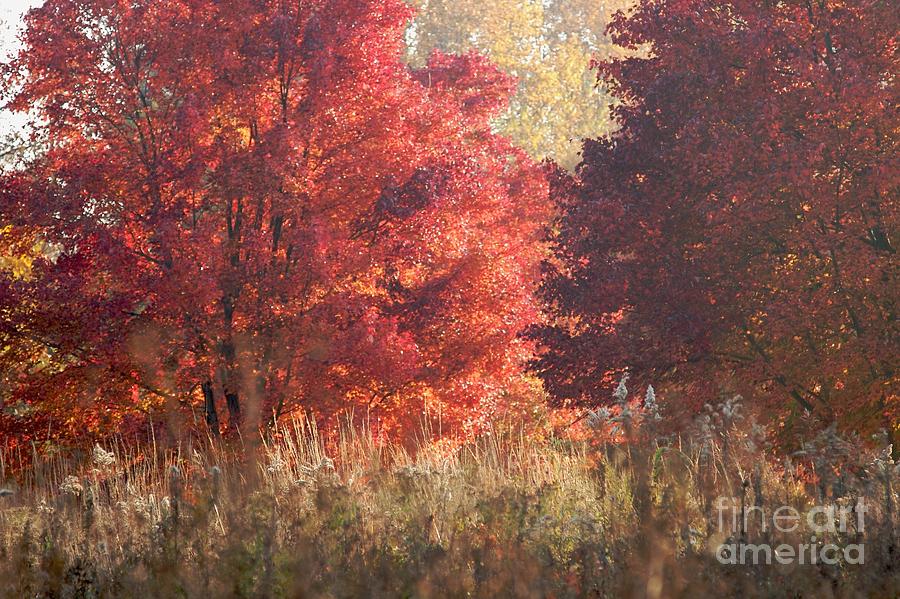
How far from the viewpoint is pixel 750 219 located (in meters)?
13.8

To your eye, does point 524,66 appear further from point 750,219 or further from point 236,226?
point 750,219

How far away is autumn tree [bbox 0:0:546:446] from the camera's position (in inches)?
571

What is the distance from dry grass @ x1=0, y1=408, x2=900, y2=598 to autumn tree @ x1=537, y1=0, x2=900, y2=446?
18.3 ft

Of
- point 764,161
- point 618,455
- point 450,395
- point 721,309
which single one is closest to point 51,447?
point 450,395

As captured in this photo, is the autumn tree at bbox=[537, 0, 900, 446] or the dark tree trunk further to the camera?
the dark tree trunk

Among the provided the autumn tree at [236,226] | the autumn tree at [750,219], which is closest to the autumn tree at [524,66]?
the autumn tree at [236,226]

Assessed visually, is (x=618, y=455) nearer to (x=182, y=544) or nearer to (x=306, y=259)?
(x=182, y=544)

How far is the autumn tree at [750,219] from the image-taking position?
13.3 meters
